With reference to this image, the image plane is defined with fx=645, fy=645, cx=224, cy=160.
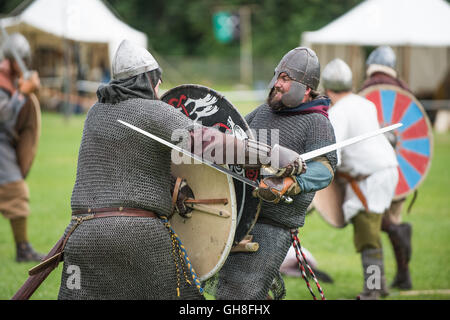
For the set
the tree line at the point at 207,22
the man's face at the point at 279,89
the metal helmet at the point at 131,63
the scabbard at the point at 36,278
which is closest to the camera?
the metal helmet at the point at 131,63

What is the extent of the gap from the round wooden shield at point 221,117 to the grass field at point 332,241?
1820 mm

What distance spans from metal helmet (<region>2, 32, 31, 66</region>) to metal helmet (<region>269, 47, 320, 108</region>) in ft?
11.1

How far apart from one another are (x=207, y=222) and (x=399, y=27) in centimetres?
1360

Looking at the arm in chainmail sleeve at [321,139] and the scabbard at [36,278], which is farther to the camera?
the arm in chainmail sleeve at [321,139]

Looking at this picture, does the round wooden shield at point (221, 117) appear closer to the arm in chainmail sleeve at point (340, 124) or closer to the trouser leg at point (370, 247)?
the arm in chainmail sleeve at point (340, 124)

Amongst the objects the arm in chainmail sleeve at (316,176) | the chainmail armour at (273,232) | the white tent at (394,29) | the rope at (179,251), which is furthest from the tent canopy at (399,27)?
the rope at (179,251)

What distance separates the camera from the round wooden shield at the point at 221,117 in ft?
10.4

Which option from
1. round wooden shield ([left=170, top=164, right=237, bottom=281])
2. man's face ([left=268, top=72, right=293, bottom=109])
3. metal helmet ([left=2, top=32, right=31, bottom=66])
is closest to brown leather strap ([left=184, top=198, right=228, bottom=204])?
round wooden shield ([left=170, top=164, right=237, bottom=281])

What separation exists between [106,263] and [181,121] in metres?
0.76

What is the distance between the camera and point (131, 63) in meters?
3.09

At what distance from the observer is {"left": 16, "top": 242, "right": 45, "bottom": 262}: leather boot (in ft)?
19.5

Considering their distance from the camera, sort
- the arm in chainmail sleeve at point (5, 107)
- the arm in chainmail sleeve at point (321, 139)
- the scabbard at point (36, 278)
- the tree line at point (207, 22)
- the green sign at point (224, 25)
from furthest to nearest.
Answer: the green sign at point (224, 25) < the tree line at point (207, 22) < the arm in chainmail sleeve at point (5, 107) < the arm in chainmail sleeve at point (321, 139) < the scabbard at point (36, 278)
